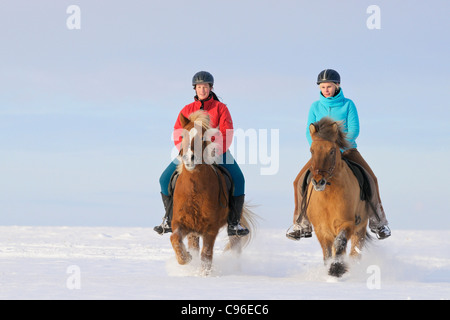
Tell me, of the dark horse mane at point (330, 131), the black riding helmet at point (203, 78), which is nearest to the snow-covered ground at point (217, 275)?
the dark horse mane at point (330, 131)

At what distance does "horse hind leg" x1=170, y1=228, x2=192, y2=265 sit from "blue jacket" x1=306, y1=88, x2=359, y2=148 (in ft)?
9.61

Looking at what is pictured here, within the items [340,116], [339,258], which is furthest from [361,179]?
[339,258]

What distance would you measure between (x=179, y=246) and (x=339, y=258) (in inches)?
97.4

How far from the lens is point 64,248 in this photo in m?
17.4

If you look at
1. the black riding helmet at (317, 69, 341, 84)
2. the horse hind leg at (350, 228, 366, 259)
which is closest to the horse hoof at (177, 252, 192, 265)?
the horse hind leg at (350, 228, 366, 259)

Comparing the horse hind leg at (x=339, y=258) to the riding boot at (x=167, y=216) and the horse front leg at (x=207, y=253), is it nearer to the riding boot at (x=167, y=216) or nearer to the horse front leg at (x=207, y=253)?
the horse front leg at (x=207, y=253)

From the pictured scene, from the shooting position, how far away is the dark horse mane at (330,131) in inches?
344

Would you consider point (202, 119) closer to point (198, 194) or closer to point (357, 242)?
point (198, 194)

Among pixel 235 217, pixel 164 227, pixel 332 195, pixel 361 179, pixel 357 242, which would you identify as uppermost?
pixel 361 179

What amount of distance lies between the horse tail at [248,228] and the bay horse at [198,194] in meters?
1.90

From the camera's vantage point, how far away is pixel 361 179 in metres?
9.54
